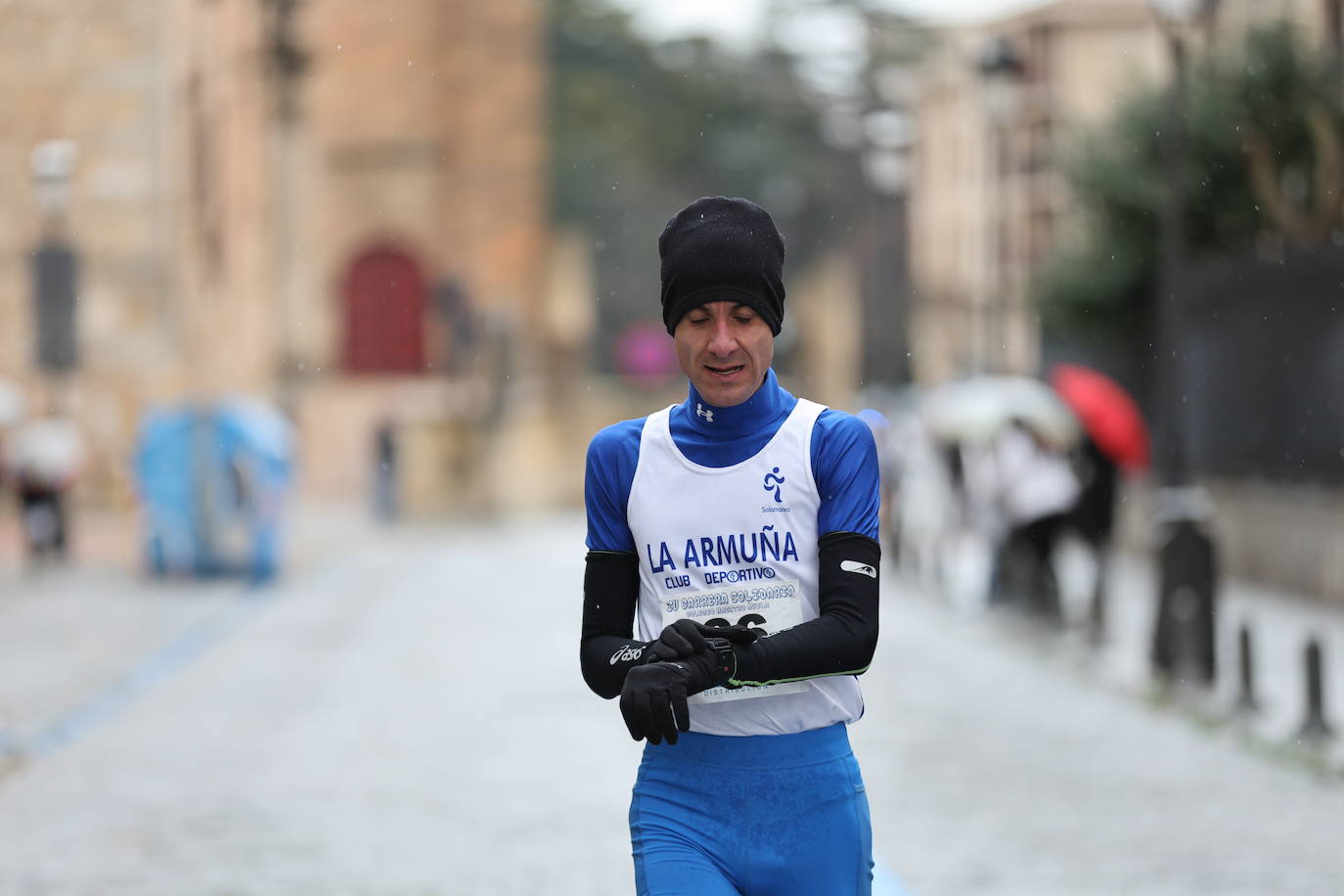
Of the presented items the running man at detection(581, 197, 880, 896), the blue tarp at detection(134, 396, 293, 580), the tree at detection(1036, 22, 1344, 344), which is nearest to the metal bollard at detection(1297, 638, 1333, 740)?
the running man at detection(581, 197, 880, 896)

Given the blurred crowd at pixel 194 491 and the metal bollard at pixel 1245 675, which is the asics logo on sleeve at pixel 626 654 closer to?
the metal bollard at pixel 1245 675

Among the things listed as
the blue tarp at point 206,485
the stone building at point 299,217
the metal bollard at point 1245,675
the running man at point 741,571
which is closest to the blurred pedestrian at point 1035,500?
the metal bollard at point 1245,675

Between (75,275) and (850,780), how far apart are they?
23.7 metres

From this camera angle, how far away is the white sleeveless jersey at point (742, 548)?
3883 mm

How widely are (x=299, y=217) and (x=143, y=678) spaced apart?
3692 cm

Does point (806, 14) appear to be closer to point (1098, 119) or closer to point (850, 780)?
point (1098, 119)

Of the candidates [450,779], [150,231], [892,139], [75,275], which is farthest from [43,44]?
[450,779]

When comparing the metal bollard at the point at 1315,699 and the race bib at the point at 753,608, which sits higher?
the race bib at the point at 753,608

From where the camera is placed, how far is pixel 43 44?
3888cm

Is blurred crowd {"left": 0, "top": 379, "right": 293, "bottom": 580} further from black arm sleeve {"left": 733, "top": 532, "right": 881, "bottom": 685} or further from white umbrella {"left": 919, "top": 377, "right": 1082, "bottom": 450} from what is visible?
black arm sleeve {"left": 733, "top": 532, "right": 881, "bottom": 685}

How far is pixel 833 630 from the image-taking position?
3.81 m

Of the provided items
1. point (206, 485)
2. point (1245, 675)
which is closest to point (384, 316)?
point (206, 485)

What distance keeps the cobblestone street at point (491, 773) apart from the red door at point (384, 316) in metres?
41.4

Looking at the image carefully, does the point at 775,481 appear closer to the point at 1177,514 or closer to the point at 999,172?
the point at 1177,514
